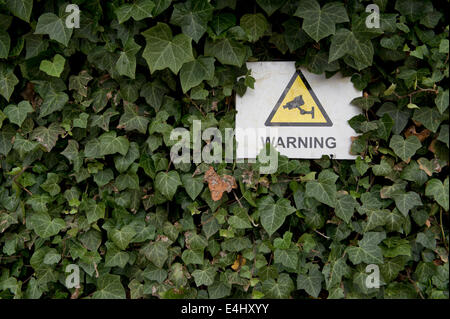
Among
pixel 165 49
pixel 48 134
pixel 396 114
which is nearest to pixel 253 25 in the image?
pixel 165 49

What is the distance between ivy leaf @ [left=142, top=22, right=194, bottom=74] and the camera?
1.57 meters

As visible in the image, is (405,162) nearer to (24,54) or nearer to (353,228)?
(353,228)

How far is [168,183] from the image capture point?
1.66 m

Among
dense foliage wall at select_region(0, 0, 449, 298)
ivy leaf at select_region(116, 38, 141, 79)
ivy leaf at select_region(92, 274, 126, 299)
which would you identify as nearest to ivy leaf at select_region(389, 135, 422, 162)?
Answer: dense foliage wall at select_region(0, 0, 449, 298)

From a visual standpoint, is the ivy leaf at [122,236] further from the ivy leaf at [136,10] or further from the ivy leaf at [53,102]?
the ivy leaf at [136,10]

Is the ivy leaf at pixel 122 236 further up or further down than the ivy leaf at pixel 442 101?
further down

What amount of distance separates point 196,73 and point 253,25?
0.36 m

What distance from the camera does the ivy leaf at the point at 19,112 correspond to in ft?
5.58

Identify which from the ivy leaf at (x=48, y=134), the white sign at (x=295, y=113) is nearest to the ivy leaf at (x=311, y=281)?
the white sign at (x=295, y=113)

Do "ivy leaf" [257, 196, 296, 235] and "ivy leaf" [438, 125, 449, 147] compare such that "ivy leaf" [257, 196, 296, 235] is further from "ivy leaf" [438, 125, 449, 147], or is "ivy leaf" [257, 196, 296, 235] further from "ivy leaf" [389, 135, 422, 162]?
"ivy leaf" [438, 125, 449, 147]

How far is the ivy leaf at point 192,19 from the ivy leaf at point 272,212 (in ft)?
2.77

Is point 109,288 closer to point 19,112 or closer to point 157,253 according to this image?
point 157,253
